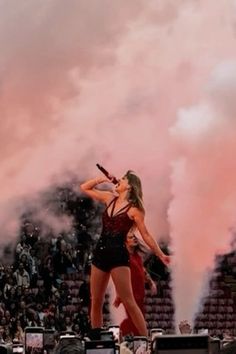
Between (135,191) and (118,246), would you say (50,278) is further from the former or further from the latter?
(135,191)

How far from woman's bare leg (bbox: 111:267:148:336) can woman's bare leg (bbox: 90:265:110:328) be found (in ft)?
0.74

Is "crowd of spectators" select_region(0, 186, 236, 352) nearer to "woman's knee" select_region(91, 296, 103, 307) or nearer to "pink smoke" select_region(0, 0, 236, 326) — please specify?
"woman's knee" select_region(91, 296, 103, 307)

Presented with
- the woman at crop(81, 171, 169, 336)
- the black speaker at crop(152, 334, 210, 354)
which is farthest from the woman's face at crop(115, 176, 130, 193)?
the black speaker at crop(152, 334, 210, 354)

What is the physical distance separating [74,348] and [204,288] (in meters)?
12.2

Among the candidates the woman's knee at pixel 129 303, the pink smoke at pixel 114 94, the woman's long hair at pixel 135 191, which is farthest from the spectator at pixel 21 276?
the woman's long hair at pixel 135 191

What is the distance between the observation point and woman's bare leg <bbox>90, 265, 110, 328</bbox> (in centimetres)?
1492

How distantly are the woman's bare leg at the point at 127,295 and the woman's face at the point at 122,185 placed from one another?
140 centimetres

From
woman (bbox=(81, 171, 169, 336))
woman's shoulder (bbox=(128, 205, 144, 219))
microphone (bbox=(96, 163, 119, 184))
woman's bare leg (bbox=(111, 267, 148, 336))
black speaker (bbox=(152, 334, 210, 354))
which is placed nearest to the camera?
black speaker (bbox=(152, 334, 210, 354))

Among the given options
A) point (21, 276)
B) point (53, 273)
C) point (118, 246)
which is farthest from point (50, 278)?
point (118, 246)

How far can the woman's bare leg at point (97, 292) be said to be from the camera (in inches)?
587

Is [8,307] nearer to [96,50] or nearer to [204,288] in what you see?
[204,288]

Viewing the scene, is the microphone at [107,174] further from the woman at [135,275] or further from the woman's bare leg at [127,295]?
the woman's bare leg at [127,295]

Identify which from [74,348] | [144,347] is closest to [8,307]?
[144,347]

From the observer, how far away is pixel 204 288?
50.8ft
